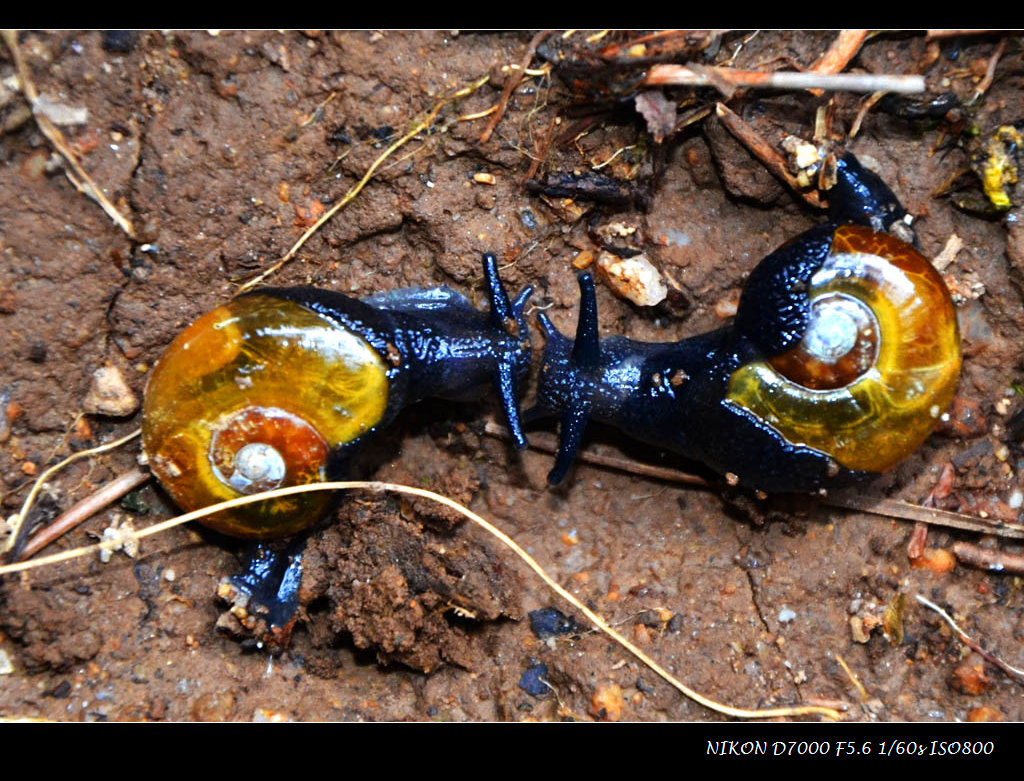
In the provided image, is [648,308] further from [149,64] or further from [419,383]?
[149,64]

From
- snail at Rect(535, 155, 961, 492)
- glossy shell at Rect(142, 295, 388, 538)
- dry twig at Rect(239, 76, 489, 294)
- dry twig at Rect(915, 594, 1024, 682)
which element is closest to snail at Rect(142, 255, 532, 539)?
glossy shell at Rect(142, 295, 388, 538)

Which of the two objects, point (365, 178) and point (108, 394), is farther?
point (365, 178)

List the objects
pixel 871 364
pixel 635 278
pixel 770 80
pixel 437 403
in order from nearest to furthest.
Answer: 1. pixel 871 364
2. pixel 770 80
3. pixel 635 278
4. pixel 437 403

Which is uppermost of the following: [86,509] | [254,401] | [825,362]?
[825,362]

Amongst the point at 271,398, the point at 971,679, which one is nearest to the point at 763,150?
the point at 271,398

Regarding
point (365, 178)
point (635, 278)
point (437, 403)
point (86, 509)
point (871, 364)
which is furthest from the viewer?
point (437, 403)

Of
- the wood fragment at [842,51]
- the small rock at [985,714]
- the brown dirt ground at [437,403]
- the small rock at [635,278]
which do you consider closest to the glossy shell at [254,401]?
the brown dirt ground at [437,403]

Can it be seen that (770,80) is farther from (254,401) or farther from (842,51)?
(254,401)

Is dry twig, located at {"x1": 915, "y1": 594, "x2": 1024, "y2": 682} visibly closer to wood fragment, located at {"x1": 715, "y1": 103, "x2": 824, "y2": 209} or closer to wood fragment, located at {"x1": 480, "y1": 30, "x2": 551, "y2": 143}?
wood fragment, located at {"x1": 715, "y1": 103, "x2": 824, "y2": 209}

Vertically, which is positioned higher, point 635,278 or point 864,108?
point 864,108
